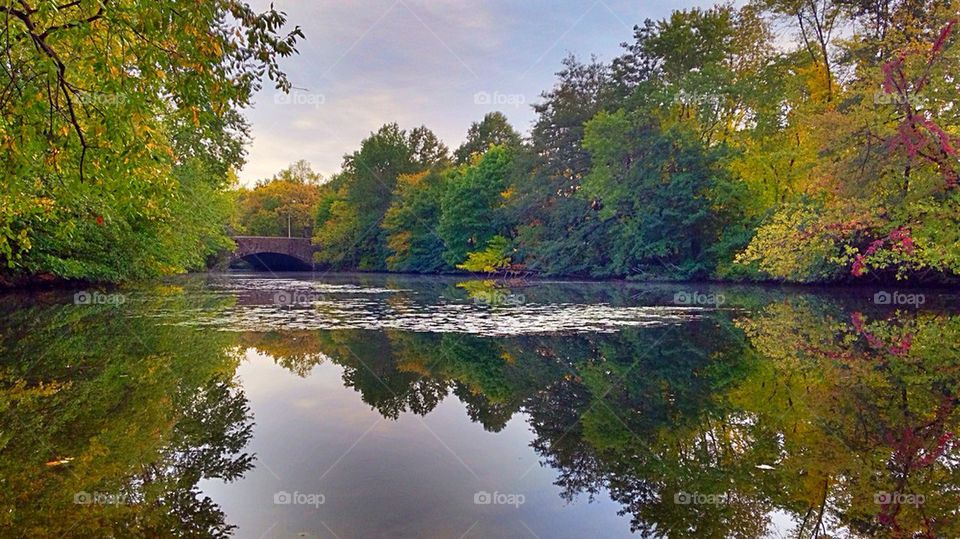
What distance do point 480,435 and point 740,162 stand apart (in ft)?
97.9

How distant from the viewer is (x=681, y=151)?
30797 mm

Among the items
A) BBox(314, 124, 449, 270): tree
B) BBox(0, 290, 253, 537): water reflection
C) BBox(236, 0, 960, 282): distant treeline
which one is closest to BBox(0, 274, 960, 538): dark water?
BBox(0, 290, 253, 537): water reflection

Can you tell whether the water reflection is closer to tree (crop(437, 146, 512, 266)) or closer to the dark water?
the dark water

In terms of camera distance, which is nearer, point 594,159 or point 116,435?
point 116,435

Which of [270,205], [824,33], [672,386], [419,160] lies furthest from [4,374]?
[270,205]

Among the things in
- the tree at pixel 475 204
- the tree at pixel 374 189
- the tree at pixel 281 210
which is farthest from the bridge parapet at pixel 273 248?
the tree at pixel 475 204

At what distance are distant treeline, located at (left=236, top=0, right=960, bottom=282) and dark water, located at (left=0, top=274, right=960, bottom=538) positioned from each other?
23.7 ft

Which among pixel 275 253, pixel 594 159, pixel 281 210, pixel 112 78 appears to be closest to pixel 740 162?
pixel 594 159

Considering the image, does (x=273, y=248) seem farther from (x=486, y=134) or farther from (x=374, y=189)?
(x=486, y=134)

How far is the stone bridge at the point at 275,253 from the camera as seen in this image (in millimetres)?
62406

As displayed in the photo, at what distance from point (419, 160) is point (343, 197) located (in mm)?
10268

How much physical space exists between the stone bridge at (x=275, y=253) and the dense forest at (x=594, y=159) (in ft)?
31.3

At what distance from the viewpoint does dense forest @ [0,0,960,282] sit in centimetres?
536

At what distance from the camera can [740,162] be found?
30219 millimetres
